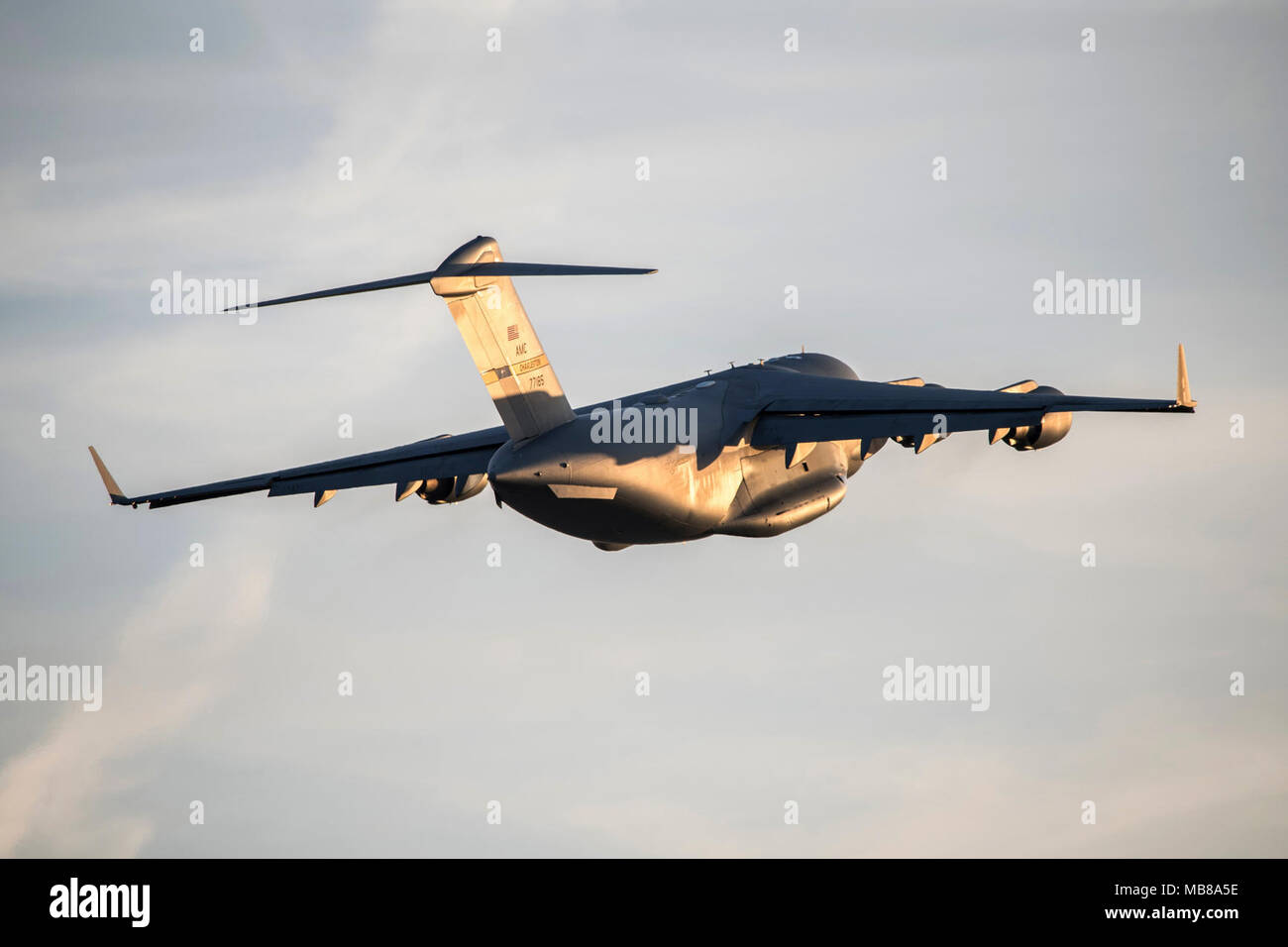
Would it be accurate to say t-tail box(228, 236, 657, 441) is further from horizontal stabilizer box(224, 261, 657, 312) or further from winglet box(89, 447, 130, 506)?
winglet box(89, 447, 130, 506)

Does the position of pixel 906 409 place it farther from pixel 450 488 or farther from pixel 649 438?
pixel 450 488

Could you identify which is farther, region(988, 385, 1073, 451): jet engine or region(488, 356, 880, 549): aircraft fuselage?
region(988, 385, 1073, 451): jet engine

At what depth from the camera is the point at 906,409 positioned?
42125mm

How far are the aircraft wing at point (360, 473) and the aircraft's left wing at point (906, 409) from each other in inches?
233

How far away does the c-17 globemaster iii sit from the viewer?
133ft

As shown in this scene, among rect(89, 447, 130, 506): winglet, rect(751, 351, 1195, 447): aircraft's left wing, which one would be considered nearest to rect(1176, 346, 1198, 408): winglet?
rect(751, 351, 1195, 447): aircraft's left wing

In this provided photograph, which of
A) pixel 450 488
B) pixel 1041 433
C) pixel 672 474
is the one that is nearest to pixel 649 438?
pixel 672 474

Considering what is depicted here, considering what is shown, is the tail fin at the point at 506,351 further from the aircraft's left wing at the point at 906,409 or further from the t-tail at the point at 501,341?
the aircraft's left wing at the point at 906,409

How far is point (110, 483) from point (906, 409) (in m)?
16.2

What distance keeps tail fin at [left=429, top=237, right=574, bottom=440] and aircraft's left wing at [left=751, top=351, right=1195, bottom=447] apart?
4.71m
